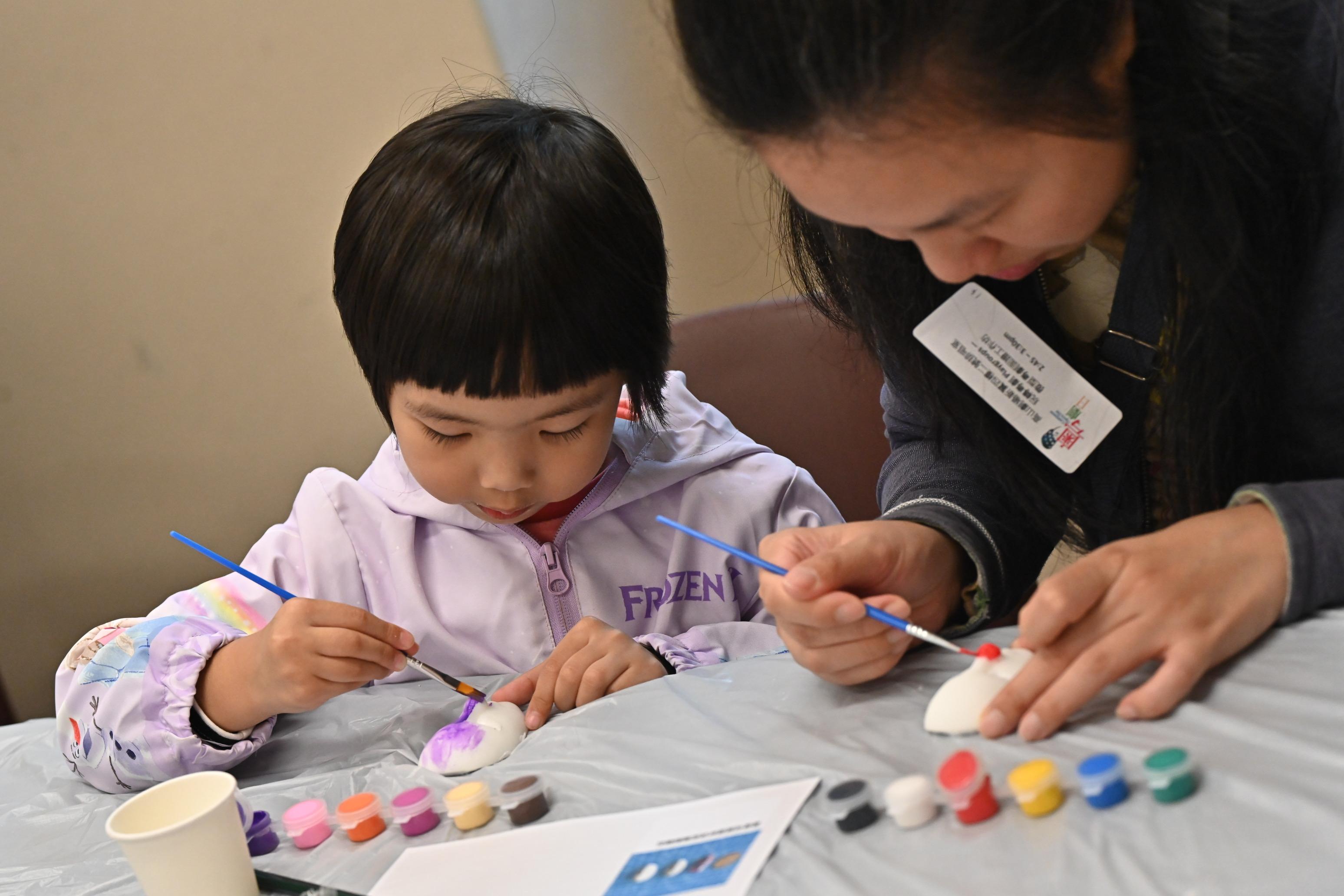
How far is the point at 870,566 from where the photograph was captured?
0.90 meters

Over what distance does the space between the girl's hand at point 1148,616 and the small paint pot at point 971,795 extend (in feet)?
0.26

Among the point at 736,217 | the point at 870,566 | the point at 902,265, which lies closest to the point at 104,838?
the point at 870,566

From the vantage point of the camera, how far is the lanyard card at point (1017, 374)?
1.00m

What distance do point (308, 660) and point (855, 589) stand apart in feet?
1.70

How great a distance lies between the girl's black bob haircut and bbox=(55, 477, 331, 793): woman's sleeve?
0.33 meters

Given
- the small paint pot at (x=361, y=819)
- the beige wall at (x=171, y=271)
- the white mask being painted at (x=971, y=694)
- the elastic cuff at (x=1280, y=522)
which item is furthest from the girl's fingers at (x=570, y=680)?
the beige wall at (x=171, y=271)

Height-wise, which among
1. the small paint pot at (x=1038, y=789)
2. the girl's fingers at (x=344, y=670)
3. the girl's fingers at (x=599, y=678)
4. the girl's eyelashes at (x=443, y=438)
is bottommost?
the girl's fingers at (x=599, y=678)

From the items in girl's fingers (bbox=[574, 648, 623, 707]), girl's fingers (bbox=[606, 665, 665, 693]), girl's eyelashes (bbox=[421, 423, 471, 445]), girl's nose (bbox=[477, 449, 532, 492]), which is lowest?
girl's fingers (bbox=[606, 665, 665, 693])

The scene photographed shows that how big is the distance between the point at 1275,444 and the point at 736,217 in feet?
5.88

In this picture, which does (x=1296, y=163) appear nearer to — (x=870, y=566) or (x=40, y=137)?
(x=870, y=566)

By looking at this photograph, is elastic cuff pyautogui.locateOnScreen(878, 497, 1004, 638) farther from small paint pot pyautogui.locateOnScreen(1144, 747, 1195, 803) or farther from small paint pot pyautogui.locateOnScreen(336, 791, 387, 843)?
small paint pot pyautogui.locateOnScreen(336, 791, 387, 843)

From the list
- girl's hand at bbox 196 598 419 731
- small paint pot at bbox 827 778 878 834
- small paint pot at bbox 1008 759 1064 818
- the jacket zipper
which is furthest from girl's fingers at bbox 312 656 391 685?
small paint pot at bbox 1008 759 1064 818

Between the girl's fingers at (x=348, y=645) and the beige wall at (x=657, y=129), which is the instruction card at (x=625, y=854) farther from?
the beige wall at (x=657, y=129)

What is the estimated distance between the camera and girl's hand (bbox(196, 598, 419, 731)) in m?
1.05
